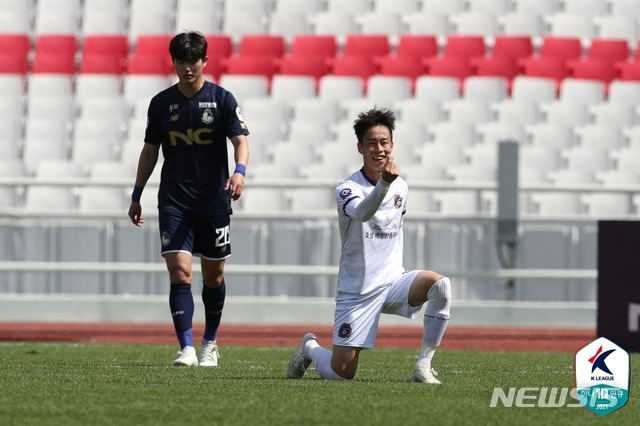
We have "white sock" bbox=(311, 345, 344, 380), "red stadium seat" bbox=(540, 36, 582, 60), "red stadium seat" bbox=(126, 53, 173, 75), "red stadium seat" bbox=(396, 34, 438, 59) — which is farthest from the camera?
"red stadium seat" bbox=(540, 36, 582, 60)

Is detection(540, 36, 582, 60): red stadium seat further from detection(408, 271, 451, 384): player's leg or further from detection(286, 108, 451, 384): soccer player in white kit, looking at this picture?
detection(408, 271, 451, 384): player's leg

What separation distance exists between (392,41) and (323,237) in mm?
5992

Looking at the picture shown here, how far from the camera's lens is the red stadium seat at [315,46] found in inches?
706

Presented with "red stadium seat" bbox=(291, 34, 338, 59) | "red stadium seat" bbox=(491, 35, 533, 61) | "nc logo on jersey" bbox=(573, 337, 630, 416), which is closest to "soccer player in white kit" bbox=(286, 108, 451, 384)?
"nc logo on jersey" bbox=(573, 337, 630, 416)

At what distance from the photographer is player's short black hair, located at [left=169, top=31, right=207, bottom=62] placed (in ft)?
26.5

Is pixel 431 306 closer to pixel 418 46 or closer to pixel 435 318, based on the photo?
pixel 435 318

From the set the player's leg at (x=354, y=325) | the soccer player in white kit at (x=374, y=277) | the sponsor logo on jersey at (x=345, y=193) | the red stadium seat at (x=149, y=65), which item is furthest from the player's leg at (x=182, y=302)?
the red stadium seat at (x=149, y=65)

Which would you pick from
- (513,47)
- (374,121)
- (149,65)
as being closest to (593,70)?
(513,47)

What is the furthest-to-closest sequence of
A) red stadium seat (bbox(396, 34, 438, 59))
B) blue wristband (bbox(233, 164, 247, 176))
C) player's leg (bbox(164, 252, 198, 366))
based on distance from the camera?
red stadium seat (bbox(396, 34, 438, 59))
player's leg (bbox(164, 252, 198, 366))
blue wristband (bbox(233, 164, 247, 176))

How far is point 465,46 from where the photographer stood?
1788 cm

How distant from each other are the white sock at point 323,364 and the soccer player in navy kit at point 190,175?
1.19 meters

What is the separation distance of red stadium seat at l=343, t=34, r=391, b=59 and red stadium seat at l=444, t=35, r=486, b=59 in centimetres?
83

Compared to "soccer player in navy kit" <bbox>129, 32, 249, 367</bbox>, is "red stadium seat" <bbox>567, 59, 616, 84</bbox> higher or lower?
higher

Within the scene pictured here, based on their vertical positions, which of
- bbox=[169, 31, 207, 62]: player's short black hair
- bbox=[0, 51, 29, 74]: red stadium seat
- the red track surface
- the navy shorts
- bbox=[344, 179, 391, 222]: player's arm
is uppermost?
bbox=[0, 51, 29, 74]: red stadium seat
